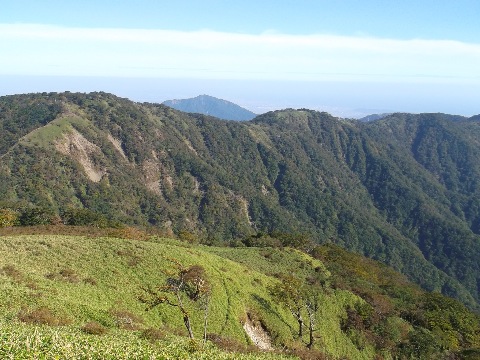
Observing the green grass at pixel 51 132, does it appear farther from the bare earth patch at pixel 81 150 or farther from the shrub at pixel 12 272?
the shrub at pixel 12 272

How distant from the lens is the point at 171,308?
3538 cm

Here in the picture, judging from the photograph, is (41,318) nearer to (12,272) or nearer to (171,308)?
(12,272)

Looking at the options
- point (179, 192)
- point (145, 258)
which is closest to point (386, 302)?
point (145, 258)

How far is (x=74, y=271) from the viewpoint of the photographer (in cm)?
3659

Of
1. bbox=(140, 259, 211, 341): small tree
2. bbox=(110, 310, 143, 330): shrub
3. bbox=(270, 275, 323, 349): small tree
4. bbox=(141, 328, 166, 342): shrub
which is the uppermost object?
bbox=(141, 328, 166, 342): shrub

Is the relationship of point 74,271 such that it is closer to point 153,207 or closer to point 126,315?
point 126,315

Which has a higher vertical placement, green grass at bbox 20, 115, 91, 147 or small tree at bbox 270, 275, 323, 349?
green grass at bbox 20, 115, 91, 147

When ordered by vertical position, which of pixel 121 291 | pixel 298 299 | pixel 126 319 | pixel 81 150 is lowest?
pixel 298 299

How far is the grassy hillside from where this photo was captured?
2016 centimetres

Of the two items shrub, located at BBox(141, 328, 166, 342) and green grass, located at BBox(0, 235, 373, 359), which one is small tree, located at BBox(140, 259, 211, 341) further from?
shrub, located at BBox(141, 328, 166, 342)

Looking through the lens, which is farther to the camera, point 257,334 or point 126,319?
point 257,334

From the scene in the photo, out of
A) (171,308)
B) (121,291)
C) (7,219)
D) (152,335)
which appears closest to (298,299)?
(171,308)

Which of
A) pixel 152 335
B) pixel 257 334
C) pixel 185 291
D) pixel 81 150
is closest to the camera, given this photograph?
pixel 152 335

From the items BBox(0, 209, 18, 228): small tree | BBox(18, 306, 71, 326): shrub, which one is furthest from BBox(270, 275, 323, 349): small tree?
BBox(0, 209, 18, 228): small tree
